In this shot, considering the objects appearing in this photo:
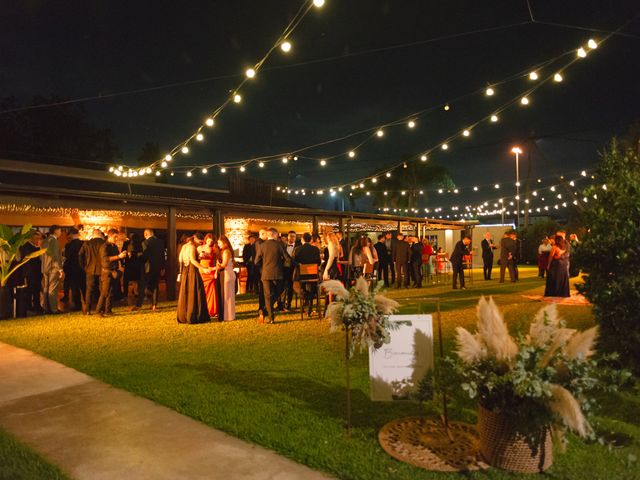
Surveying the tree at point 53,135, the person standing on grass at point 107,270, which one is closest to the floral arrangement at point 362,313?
the person standing on grass at point 107,270

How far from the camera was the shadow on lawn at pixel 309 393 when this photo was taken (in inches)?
161

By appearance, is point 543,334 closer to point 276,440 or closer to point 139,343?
point 276,440

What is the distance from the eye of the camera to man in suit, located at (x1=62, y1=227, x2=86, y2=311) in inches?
408

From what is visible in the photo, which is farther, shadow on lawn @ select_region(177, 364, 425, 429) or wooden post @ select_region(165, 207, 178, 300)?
wooden post @ select_region(165, 207, 178, 300)

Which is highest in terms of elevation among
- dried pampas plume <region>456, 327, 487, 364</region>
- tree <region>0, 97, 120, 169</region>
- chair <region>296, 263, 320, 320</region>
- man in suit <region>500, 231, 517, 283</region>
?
tree <region>0, 97, 120, 169</region>

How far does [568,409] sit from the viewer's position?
2.66 m

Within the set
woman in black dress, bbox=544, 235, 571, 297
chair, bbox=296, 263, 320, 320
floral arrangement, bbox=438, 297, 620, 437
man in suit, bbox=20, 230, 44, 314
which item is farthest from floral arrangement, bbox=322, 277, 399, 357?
woman in black dress, bbox=544, 235, 571, 297

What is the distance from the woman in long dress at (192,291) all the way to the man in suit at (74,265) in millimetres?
3016

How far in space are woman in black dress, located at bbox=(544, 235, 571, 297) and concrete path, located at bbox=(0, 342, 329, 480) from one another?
10053 mm

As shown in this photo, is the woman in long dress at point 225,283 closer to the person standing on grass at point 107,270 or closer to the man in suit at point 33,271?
the person standing on grass at point 107,270

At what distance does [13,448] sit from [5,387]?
1.82 metres

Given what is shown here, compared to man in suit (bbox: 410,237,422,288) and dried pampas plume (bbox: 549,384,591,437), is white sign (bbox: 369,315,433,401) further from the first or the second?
man in suit (bbox: 410,237,422,288)

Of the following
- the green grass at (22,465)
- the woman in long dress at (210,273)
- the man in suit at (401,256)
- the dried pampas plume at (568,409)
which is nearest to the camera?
the dried pampas plume at (568,409)

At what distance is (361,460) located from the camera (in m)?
3.20
